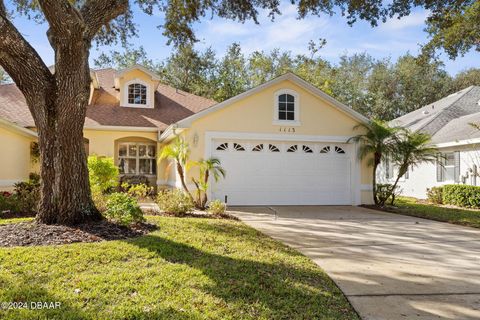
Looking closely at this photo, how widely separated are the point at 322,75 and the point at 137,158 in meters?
21.5

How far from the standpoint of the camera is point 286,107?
14.0 m

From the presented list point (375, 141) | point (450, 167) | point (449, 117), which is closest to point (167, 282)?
point (375, 141)

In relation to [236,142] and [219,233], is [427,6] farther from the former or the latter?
[219,233]

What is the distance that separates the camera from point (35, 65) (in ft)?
23.1

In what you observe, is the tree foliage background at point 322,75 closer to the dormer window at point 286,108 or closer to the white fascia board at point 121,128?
the white fascia board at point 121,128

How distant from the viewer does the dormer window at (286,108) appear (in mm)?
13836

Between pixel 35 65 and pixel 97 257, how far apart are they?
409 cm

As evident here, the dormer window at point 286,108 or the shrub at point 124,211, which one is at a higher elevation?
the dormer window at point 286,108

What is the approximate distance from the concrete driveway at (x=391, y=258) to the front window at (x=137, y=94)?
956 cm

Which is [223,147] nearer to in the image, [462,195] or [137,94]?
[137,94]

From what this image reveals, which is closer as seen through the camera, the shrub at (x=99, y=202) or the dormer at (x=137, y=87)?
the shrub at (x=99, y=202)

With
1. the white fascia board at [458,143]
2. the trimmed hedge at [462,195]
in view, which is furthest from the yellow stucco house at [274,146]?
the white fascia board at [458,143]

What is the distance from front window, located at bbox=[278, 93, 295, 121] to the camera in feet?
45.7

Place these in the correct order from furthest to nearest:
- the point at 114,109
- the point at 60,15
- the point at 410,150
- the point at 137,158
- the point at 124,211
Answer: the point at 137,158, the point at 114,109, the point at 410,150, the point at 124,211, the point at 60,15
